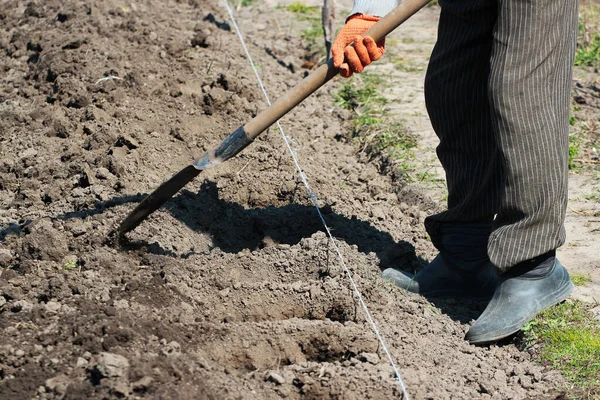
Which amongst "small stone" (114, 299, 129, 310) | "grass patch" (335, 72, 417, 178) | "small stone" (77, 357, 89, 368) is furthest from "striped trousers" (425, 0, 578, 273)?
"small stone" (77, 357, 89, 368)

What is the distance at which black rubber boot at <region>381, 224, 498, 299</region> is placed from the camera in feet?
11.7

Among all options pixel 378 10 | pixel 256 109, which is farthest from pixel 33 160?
pixel 378 10

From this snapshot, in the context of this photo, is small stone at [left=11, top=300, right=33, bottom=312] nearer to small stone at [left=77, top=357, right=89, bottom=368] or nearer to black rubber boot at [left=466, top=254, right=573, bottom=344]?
small stone at [left=77, top=357, right=89, bottom=368]

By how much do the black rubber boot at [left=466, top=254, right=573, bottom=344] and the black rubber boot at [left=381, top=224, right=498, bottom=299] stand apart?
10.3 inches

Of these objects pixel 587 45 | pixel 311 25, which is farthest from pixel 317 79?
pixel 311 25

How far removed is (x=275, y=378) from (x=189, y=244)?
1.29m

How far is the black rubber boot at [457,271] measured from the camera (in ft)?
11.7

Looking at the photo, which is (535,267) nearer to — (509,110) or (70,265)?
(509,110)

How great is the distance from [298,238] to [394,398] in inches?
56.8

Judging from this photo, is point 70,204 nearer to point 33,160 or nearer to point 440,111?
point 33,160

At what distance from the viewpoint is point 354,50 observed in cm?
324

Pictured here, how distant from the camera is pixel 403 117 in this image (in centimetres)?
547

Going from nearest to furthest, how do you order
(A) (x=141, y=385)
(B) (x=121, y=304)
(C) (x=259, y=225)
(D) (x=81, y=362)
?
(A) (x=141, y=385) → (D) (x=81, y=362) → (B) (x=121, y=304) → (C) (x=259, y=225)

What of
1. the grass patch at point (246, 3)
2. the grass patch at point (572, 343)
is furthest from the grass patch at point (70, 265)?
the grass patch at point (246, 3)
